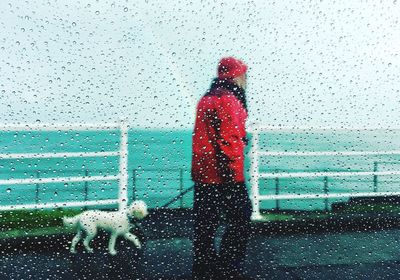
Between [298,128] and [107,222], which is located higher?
[298,128]

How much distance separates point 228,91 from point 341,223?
2.43 metres

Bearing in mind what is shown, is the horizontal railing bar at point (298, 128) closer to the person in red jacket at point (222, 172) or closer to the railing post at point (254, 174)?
the railing post at point (254, 174)

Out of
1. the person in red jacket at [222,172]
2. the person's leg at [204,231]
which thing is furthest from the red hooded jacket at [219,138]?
the person's leg at [204,231]

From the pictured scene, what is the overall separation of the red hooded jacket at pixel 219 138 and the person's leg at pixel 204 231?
126mm

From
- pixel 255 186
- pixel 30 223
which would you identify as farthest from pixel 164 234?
pixel 30 223

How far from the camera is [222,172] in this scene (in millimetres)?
2457

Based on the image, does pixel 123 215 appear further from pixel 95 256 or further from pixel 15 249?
pixel 15 249

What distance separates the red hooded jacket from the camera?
2387 millimetres

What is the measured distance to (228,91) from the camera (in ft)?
8.05

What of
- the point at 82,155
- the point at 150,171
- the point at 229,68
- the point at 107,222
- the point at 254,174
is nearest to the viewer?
the point at 229,68

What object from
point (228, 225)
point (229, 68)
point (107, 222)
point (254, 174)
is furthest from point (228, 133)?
point (254, 174)

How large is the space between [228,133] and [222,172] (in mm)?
231

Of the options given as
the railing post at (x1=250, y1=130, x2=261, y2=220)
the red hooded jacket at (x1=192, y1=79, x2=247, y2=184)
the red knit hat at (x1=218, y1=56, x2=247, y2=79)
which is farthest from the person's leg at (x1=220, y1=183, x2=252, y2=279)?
the railing post at (x1=250, y1=130, x2=261, y2=220)

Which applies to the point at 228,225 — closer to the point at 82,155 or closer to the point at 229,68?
the point at 229,68
